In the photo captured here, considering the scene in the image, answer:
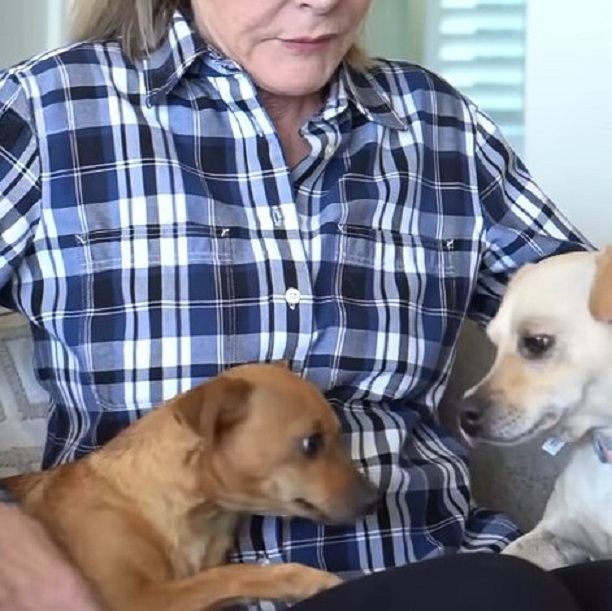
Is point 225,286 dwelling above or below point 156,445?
above

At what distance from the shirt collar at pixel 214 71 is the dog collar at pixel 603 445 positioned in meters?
0.43

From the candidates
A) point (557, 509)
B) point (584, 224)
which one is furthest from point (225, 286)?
point (584, 224)

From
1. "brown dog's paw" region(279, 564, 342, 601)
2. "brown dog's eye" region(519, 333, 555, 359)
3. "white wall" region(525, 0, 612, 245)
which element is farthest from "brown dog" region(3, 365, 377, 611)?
"white wall" region(525, 0, 612, 245)

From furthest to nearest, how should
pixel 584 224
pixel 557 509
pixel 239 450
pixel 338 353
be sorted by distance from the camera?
pixel 584 224 → pixel 557 509 → pixel 338 353 → pixel 239 450

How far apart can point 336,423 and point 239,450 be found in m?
0.11

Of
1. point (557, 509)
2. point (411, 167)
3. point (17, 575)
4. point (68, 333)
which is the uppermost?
point (411, 167)

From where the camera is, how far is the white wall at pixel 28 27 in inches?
85.4

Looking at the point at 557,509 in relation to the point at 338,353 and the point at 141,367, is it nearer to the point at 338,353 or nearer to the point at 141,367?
the point at 338,353

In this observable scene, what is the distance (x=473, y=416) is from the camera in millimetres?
1538

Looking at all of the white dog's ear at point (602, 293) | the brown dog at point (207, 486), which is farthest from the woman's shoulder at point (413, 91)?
the brown dog at point (207, 486)

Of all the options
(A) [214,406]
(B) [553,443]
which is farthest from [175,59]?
(B) [553,443]

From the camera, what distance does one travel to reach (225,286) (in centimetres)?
143

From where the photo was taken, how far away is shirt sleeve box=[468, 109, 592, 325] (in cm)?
162

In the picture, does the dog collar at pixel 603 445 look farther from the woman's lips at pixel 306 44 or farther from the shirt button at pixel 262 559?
the woman's lips at pixel 306 44
